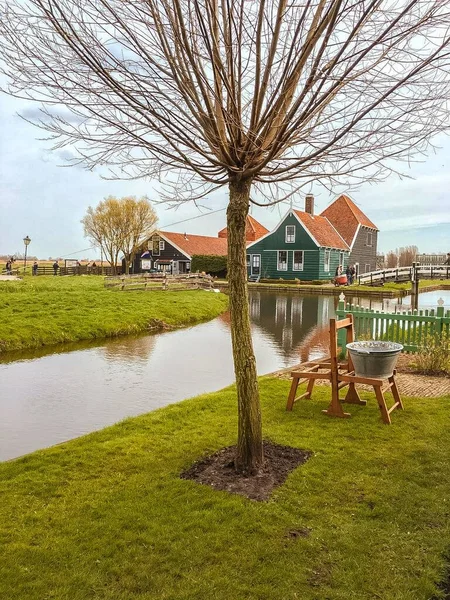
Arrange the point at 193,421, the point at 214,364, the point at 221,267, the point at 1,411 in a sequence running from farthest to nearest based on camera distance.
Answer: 1. the point at 221,267
2. the point at 214,364
3. the point at 1,411
4. the point at 193,421

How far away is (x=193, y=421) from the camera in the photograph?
6.30 m

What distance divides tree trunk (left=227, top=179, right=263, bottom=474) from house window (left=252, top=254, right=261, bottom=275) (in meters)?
37.8

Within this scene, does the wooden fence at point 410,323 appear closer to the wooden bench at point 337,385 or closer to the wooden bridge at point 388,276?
the wooden bench at point 337,385

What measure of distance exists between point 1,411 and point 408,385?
6.92 m

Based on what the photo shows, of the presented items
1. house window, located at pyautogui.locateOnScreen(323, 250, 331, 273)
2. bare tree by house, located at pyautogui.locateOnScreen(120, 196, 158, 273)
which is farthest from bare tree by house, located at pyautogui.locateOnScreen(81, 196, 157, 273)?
house window, located at pyautogui.locateOnScreen(323, 250, 331, 273)

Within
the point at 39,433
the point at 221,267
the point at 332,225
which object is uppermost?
the point at 332,225

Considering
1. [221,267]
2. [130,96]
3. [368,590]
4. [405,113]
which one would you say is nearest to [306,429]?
[368,590]

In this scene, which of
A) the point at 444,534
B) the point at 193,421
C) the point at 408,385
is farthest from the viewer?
the point at 408,385

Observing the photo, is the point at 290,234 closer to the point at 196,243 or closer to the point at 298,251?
the point at 298,251

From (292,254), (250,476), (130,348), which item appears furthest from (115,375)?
(292,254)

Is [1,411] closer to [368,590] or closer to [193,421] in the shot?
[193,421]

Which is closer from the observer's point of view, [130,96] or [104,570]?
[104,570]

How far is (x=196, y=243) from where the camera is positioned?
165 ft

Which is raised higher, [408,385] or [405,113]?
[405,113]
